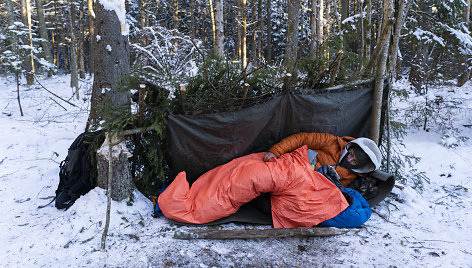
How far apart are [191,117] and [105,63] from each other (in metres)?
1.75

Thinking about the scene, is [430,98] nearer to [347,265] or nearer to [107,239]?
[347,265]

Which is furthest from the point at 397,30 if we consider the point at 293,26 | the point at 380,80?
the point at 293,26

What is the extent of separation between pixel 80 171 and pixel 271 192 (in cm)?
246

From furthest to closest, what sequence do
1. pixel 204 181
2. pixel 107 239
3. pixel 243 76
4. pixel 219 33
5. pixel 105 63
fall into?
pixel 219 33, pixel 105 63, pixel 243 76, pixel 204 181, pixel 107 239

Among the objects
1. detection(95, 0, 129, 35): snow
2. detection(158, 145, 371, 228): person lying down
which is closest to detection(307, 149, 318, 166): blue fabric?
detection(158, 145, 371, 228): person lying down

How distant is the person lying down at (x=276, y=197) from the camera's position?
116 inches

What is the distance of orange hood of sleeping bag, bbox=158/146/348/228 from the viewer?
295 centimetres

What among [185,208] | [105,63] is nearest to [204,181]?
[185,208]

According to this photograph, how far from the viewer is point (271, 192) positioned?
310cm

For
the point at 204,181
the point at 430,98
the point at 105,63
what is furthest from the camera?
the point at 430,98

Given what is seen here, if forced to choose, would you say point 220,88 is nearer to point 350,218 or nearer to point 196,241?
point 196,241

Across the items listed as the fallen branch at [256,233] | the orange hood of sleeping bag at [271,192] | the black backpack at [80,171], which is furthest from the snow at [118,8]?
the fallen branch at [256,233]

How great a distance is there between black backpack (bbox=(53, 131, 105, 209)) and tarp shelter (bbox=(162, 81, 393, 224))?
0.95m

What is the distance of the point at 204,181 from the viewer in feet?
10.8
